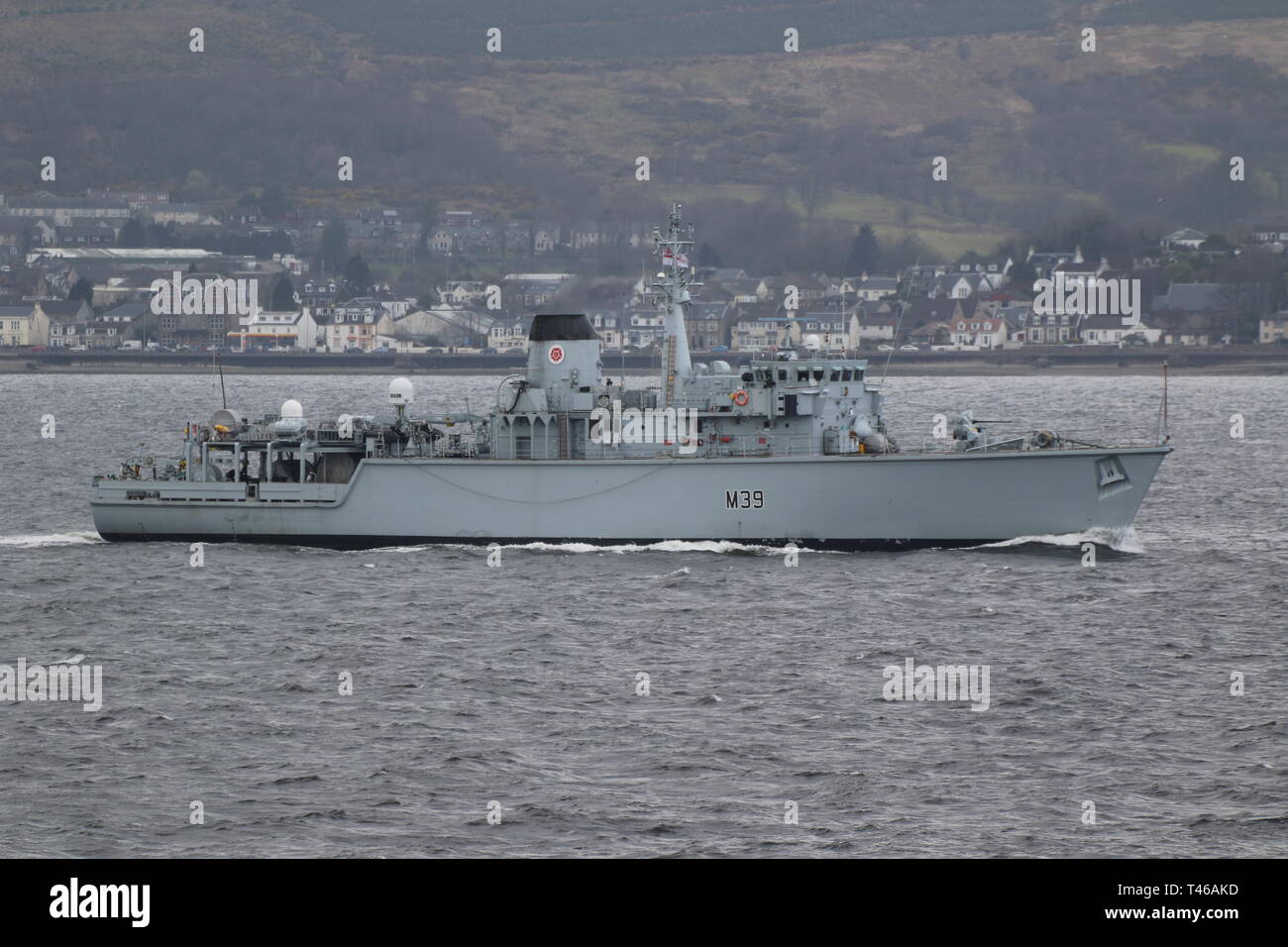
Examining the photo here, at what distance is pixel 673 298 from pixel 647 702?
2171 cm

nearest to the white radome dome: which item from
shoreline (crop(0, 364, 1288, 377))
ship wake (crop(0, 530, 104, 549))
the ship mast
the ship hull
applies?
the ship hull

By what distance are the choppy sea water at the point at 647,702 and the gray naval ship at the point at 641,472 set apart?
867mm

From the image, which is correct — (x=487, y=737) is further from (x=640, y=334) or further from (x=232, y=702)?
(x=640, y=334)

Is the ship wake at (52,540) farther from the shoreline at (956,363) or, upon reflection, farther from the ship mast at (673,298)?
the shoreline at (956,363)

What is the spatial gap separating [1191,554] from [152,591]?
28590 millimetres

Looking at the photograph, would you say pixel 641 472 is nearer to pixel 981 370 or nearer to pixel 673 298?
pixel 673 298

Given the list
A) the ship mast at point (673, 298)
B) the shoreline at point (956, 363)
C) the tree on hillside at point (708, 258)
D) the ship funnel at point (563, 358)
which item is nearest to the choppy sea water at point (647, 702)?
the ship funnel at point (563, 358)

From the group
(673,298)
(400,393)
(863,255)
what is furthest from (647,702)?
(863,255)

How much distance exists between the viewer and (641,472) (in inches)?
1813

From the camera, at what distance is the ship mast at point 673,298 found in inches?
1917

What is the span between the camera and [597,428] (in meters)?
47.7

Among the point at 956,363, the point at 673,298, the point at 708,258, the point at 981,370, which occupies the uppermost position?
the point at 708,258

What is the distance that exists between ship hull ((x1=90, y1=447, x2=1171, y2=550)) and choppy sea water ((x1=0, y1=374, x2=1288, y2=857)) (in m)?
0.65
